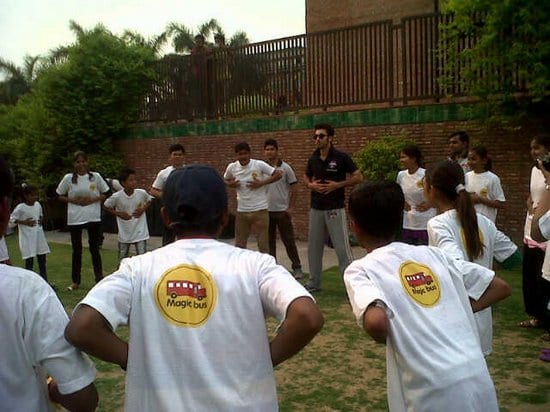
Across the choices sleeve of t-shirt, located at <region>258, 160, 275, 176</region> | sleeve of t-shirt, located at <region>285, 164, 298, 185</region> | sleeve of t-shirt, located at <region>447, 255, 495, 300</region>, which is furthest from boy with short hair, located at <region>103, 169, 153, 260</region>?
sleeve of t-shirt, located at <region>447, 255, 495, 300</region>

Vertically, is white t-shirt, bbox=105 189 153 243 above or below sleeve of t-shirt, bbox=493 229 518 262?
below

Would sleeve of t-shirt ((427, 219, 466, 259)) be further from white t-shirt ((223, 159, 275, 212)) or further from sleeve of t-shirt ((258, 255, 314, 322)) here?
white t-shirt ((223, 159, 275, 212))

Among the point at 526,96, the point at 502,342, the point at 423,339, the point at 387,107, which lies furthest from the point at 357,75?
the point at 423,339

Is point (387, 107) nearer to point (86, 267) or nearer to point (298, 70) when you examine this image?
point (298, 70)

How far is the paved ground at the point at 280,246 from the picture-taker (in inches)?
406

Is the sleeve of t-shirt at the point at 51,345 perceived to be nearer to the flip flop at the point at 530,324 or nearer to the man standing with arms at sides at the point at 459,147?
the flip flop at the point at 530,324

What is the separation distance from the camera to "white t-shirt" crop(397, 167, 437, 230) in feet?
23.9

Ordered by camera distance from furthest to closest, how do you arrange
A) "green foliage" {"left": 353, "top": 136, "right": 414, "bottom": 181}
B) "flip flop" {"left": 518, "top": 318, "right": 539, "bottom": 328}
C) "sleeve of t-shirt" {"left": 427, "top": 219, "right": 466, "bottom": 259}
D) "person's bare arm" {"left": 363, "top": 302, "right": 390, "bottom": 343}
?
"green foliage" {"left": 353, "top": 136, "right": 414, "bottom": 181} → "flip flop" {"left": 518, "top": 318, "right": 539, "bottom": 328} → "sleeve of t-shirt" {"left": 427, "top": 219, "right": 466, "bottom": 259} → "person's bare arm" {"left": 363, "top": 302, "right": 390, "bottom": 343}

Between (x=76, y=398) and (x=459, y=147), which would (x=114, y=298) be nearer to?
(x=76, y=398)

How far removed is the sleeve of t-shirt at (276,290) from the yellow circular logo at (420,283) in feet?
1.89

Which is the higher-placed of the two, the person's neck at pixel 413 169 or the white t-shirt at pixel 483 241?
the person's neck at pixel 413 169

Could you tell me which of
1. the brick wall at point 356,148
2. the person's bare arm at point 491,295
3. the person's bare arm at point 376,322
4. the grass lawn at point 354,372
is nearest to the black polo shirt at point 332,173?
the grass lawn at point 354,372

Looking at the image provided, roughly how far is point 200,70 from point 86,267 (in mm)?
7344

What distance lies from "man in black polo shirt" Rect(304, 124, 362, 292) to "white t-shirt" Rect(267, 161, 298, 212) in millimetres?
1560
